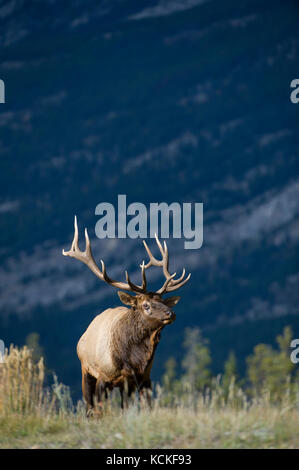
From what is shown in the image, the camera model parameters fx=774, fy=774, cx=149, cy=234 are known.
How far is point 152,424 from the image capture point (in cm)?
746

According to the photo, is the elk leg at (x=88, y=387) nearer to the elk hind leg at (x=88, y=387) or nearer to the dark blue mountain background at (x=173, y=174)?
the elk hind leg at (x=88, y=387)

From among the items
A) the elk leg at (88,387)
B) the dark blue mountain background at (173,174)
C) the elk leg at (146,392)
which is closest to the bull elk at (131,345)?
the elk leg at (146,392)

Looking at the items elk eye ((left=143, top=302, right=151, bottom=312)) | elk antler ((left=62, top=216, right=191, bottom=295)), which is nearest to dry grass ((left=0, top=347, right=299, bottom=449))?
elk eye ((left=143, top=302, right=151, bottom=312))

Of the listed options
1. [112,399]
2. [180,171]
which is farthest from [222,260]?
[112,399]

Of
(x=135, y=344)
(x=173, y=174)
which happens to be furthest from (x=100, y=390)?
(x=173, y=174)

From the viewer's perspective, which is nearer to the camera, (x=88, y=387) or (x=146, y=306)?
(x=146, y=306)

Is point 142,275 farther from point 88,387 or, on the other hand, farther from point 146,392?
point 88,387

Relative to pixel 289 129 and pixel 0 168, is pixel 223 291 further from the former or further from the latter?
pixel 0 168

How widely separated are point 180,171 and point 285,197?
28072mm

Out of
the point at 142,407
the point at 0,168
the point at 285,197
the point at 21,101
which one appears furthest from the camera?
the point at 0,168

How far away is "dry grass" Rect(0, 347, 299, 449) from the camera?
6.96m

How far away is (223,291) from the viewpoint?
12569 cm

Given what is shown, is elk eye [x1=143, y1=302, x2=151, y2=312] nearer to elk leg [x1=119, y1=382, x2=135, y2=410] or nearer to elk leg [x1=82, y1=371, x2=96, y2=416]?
elk leg [x1=119, y1=382, x2=135, y2=410]

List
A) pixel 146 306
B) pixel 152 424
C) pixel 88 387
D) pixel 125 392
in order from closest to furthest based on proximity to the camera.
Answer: pixel 152 424 < pixel 125 392 < pixel 146 306 < pixel 88 387
